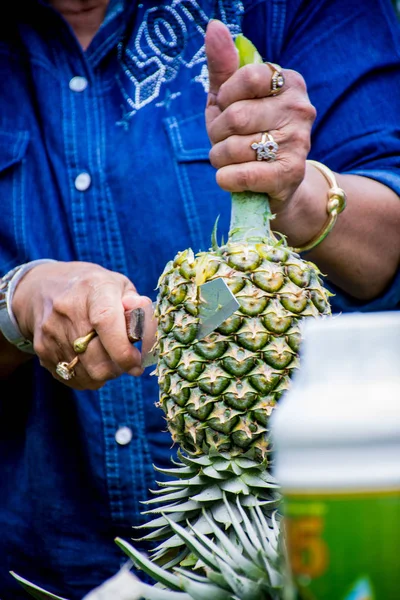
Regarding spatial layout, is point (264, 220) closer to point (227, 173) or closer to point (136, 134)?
point (227, 173)

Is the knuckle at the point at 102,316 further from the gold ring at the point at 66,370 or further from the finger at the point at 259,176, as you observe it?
the finger at the point at 259,176

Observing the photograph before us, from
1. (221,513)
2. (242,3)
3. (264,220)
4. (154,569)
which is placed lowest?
(221,513)

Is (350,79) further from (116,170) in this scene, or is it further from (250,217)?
(250,217)

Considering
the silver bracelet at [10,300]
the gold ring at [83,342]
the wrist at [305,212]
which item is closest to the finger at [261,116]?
the wrist at [305,212]

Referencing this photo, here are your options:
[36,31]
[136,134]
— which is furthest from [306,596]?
[36,31]

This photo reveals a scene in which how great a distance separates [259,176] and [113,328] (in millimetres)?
314

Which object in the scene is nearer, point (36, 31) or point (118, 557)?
point (118, 557)

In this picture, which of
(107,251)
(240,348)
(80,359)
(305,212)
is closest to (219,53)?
(305,212)

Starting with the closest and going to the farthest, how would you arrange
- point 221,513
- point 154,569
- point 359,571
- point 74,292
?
point 359,571 < point 154,569 < point 221,513 < point 74,292

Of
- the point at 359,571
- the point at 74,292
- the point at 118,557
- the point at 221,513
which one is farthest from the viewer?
the point at 118,557

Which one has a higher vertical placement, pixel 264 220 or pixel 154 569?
pixel 264 220

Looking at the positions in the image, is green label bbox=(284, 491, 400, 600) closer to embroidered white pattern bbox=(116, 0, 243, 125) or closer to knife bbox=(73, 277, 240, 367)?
knife bbox=(73, 277, 240, 367)

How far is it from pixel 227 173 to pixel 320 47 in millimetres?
712

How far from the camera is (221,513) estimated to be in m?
0.96
